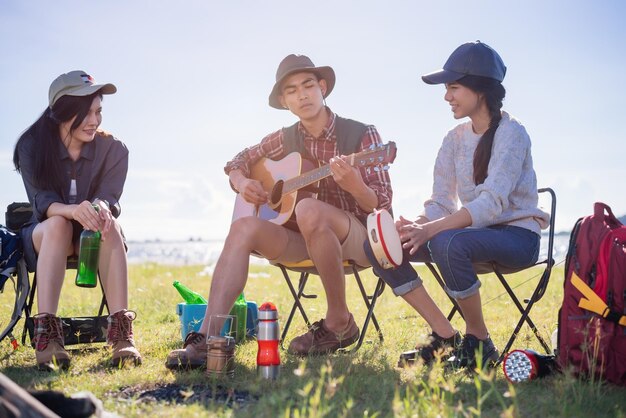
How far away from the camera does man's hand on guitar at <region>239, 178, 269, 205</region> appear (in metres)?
4.50

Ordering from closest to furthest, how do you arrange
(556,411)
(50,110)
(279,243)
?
(556,411), (279,243), (50,110)

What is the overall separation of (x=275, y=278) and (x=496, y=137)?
7.10 metres

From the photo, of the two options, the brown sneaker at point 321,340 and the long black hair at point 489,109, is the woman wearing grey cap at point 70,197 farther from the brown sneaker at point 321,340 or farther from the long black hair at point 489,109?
the long black hair at point 489,109

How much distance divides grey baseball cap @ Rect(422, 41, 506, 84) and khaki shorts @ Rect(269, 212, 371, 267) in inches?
35.8

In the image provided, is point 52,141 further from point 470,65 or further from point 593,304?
point 593,304

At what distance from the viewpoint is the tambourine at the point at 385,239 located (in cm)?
361

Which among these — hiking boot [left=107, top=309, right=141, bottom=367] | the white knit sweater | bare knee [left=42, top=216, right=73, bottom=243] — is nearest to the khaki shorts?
the white knit sweater

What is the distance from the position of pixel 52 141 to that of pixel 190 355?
5.67ft

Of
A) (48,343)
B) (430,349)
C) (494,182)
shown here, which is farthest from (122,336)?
(494,182)

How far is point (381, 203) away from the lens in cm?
409

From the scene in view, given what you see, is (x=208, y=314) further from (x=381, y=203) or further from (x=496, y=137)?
(x=496, y=137)

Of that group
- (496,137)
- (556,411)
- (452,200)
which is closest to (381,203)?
(452,200)

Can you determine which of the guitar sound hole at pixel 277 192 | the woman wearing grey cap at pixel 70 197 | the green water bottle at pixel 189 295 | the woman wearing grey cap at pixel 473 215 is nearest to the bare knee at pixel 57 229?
the woman wearing grey cap at pixel 70 197

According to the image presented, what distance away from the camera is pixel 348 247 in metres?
4.05
